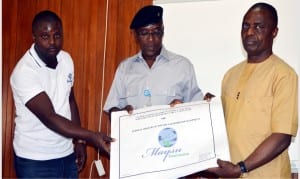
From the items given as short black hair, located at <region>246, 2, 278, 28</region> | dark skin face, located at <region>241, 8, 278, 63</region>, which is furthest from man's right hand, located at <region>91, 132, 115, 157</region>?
short black hair, located at <region>246, 2, 278, 28</region>

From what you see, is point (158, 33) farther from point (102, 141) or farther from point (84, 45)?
point (102, 141)

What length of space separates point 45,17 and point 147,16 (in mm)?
426

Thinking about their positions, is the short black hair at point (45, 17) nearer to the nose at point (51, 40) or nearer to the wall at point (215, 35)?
the nose at point (51, 40)

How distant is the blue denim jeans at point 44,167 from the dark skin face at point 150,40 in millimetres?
541

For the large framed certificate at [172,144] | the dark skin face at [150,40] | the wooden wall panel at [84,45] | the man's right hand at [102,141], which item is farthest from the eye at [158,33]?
the man's right hand at [102,141]

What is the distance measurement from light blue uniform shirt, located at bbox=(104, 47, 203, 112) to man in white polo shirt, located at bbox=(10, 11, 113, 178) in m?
0.19

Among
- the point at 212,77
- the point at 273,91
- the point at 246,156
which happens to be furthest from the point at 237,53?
the point at 246,156

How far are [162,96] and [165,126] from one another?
16 centimetres

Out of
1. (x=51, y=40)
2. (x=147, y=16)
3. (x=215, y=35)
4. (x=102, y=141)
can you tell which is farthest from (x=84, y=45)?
(x=215, y=35)

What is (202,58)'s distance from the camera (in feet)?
5.27

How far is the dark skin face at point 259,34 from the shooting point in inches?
54.6

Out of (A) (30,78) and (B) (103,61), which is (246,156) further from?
(A) (30,78)

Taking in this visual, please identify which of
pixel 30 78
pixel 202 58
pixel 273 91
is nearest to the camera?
pixel 273 91

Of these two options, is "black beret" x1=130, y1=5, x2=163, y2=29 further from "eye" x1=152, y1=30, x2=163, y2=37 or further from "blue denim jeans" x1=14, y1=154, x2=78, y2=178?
"blue denim jeans" x1=14, y1=154, x2=78, y2=178
